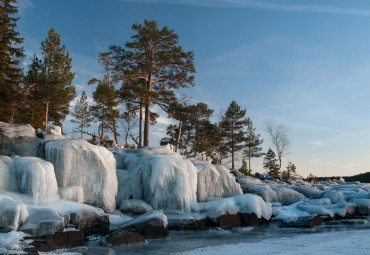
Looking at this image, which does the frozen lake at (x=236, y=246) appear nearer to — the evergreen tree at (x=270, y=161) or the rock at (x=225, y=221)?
the rock at (x=225, y=221)

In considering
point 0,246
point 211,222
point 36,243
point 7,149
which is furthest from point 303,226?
point 7,149

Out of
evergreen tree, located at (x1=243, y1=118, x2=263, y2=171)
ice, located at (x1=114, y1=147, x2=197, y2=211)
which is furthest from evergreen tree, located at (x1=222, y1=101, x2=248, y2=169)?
ice, located at (x1=114, y1=147, x2=197, y2=211)

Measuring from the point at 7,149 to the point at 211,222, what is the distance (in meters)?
8.32

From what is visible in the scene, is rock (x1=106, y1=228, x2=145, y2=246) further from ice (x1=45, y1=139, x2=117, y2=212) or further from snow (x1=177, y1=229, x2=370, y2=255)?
ice (x1=45, y1=139, x2=117, y2=212)

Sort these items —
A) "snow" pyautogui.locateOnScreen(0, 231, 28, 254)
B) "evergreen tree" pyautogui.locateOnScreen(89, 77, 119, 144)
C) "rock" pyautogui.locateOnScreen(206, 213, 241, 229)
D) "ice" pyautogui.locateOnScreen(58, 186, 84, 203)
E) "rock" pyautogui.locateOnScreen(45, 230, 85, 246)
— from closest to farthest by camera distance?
"snow" pyautogui.locateOnScreen(0, 231, 28, 254)
"rock" pyautogui.locateOnScreen(45, 230, 85, 246)
"ice" pyautogui.locateOnScreen(58, 186, 84, 203)
"rock" pyautogui.locateOnScreen(206, 213, 241, 229)
"evergreen tree" pyautogui.locateOnScreen(89, 77, 119, 144)

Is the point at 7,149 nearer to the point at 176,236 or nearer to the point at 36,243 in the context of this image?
the point at 36,243

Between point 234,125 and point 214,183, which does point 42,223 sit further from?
point 234,125

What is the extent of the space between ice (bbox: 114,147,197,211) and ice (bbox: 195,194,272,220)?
0.68 metres

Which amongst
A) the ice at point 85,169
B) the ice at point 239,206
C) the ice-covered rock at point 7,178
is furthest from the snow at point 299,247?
the ice-covered rock at point 7,178

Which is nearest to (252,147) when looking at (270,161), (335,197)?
(270,161)

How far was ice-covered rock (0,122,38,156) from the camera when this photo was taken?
11906 millimetres

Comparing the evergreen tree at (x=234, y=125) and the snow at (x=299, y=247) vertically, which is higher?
the evergreen tree at (x=234, y=125)

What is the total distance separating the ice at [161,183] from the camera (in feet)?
41.0

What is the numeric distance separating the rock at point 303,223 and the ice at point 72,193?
7.62 metres
